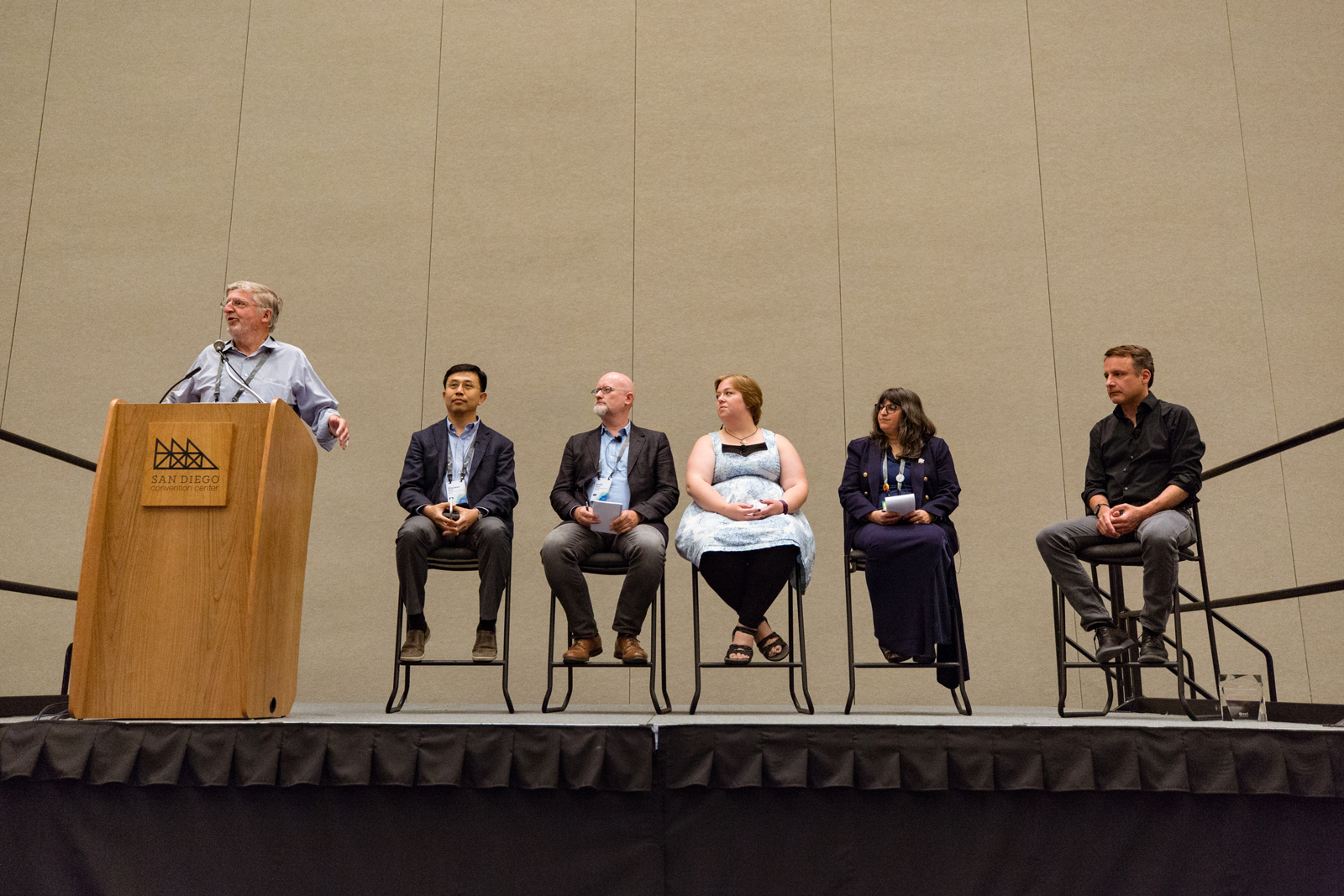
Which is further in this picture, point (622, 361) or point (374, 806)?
point (622, 361)

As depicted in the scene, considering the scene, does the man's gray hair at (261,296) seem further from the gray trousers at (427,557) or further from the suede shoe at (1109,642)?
the suede shoe at (1109,642)

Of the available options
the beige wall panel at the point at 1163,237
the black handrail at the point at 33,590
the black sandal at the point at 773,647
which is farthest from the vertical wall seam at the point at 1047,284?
the black handrail at the point at 33,590

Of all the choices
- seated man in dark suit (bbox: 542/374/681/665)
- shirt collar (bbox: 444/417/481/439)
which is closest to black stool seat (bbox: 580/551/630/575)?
seated man in dark suit (bbox: 542/374/681/665)

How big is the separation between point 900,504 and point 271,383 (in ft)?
6.96

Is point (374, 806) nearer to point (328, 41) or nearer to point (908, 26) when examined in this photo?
point (328, 41)

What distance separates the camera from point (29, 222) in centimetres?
530

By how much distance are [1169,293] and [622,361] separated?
9.47 feet

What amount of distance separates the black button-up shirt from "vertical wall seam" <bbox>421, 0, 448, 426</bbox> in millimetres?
3260

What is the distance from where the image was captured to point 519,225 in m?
5.29

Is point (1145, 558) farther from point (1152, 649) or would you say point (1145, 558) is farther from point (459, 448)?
point (459, 448)

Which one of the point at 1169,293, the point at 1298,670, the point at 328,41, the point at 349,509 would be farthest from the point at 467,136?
the point at 1298,670

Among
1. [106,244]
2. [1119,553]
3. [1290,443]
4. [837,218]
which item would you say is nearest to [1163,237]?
[837,218]

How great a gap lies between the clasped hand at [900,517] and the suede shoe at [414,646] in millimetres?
1628

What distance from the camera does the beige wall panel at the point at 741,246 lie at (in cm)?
500
